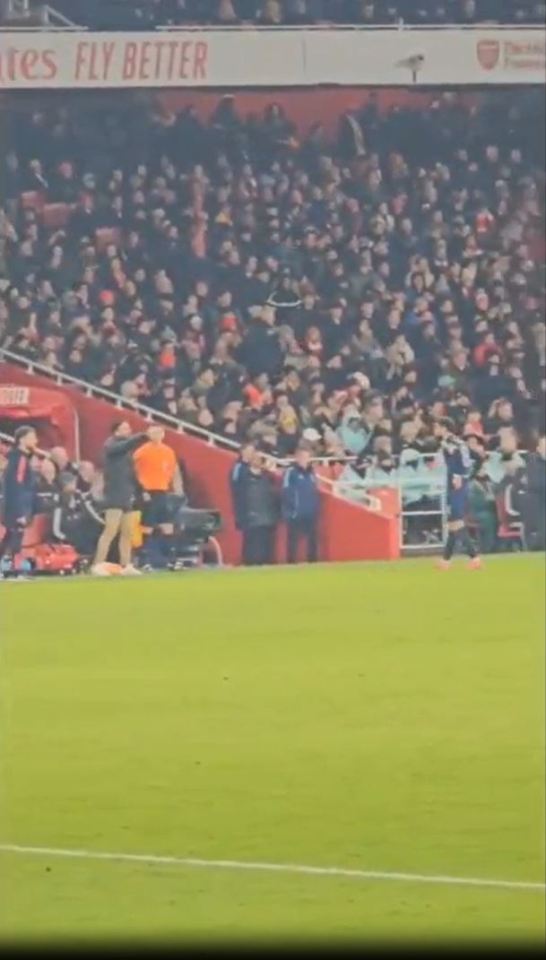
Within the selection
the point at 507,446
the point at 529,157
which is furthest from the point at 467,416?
the point at 529,157

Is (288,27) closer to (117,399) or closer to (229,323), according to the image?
(229,323)

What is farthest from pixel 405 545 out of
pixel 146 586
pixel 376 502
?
pixel 146 586

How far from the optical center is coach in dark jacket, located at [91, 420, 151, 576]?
6168mm

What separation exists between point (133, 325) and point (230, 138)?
0.39m

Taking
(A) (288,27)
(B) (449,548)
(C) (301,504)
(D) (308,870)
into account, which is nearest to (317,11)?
(A) (288,27)

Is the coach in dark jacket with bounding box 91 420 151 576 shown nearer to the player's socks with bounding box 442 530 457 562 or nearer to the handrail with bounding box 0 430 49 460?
the handrail with bounding box 0 430 49 460

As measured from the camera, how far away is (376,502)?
6.19 meters

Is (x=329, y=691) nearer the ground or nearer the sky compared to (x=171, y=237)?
nearer the ground

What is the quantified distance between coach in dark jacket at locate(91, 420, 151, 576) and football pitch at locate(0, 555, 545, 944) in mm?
56

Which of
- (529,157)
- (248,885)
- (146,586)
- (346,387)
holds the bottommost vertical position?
(248,885)

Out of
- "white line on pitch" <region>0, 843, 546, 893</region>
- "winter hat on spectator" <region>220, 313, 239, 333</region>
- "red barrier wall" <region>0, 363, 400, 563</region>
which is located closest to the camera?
"white line on pitch" <region>0, 843, 546, 893</region>

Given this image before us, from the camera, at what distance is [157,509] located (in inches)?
243

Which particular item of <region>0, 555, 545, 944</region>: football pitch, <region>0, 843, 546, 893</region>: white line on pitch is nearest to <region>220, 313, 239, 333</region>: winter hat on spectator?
<region>0, 555, 545, 944</region>: football pitch

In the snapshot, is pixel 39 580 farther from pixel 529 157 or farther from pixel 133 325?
pixel 529 157
